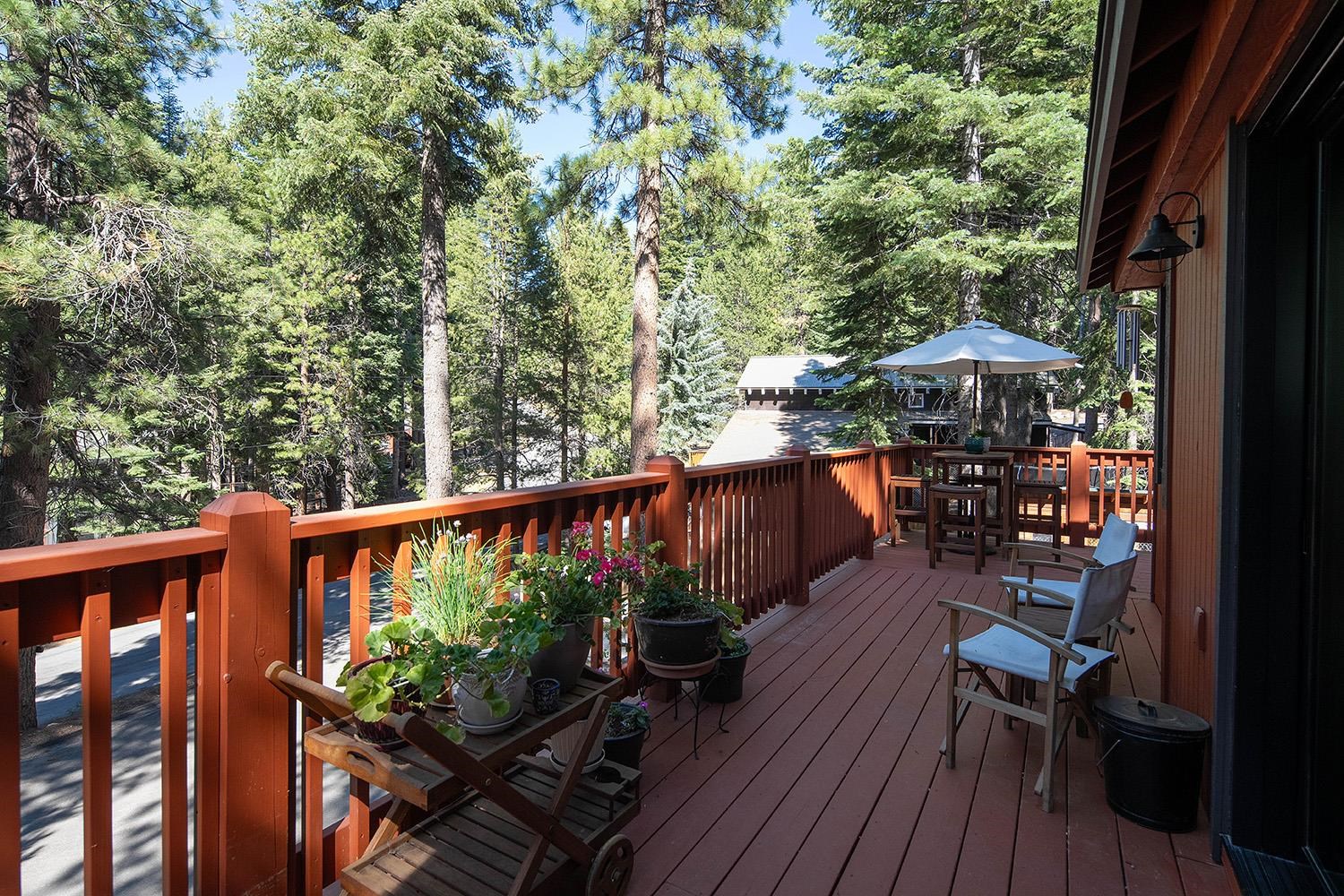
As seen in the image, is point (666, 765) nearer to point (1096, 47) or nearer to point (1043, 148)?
point (1096, 47)

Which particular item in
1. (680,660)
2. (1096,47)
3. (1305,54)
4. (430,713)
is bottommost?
(680,660)

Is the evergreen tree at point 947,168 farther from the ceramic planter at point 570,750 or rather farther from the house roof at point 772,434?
the ceramic planter at point 570,750

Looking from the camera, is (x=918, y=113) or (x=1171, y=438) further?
(x=918, y=113)

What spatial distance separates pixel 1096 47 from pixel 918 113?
32.1 ft

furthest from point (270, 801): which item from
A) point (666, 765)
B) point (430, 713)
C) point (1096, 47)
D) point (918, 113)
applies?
point (918, 113)

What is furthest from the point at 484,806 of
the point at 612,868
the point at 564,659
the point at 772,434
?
the point at 772,434

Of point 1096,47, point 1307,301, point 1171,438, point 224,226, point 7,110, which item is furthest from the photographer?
point 224,226

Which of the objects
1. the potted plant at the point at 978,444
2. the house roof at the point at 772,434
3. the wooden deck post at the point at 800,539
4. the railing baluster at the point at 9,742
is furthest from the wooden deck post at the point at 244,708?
the house roof at the point at 772,434

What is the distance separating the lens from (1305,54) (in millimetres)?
1595

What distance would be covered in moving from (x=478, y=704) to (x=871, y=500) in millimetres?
5614

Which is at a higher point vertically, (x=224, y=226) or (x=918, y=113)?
(x=918, y=113)

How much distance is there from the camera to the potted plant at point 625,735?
2.38 m

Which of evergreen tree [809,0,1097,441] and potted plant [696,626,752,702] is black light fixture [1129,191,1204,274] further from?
evergreen tree [809,0,1097,441]

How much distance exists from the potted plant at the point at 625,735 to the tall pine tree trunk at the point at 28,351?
27.0 feet
